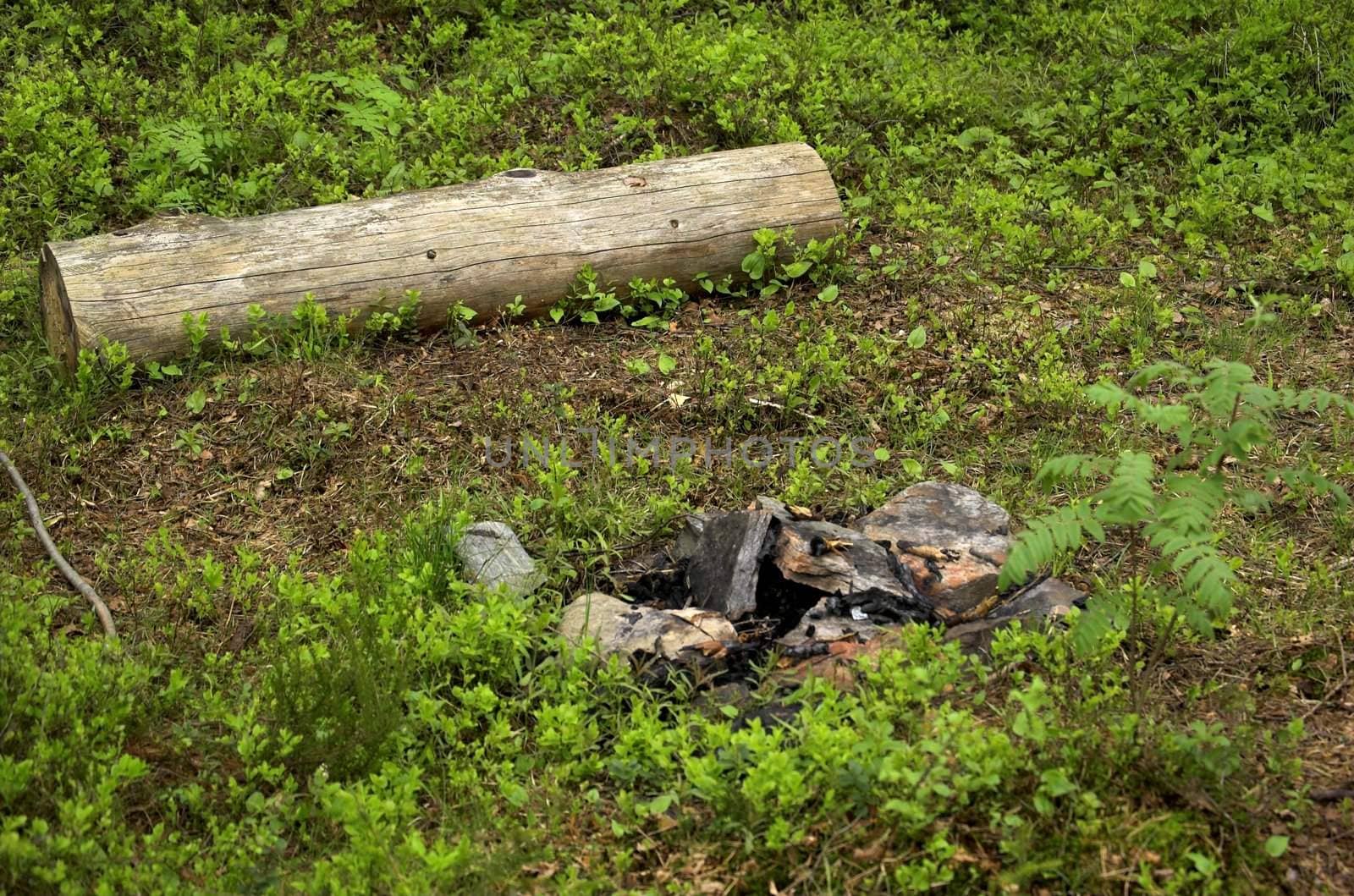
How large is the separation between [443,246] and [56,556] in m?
2.35

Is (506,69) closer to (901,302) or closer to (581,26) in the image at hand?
(581,26)

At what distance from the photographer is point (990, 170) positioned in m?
7.44

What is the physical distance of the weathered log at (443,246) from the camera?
5512 millimetres

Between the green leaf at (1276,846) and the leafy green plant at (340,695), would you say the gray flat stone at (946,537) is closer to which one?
the green leaf at (1276,846)

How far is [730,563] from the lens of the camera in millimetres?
4273

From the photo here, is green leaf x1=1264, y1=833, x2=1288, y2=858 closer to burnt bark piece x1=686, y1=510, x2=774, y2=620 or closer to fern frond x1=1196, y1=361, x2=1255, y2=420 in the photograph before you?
fern frond x1=1196, y1=361, x2=1255, y2=420

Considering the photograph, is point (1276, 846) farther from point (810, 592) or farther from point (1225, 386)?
point (810, 592)

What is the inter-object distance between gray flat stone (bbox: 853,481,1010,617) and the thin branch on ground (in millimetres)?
2764

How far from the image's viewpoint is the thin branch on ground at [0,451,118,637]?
4.23m

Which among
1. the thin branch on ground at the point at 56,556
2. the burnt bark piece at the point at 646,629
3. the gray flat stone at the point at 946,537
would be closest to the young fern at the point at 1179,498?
the gray flat stone at the point at 946,537

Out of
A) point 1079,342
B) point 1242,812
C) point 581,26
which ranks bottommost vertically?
point 1079,342

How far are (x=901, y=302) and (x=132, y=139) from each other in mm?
4473

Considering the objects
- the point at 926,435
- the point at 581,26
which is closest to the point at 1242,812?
the point at 926,435

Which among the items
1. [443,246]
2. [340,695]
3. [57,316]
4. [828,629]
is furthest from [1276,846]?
[57,316]
